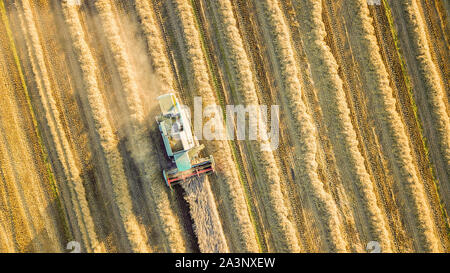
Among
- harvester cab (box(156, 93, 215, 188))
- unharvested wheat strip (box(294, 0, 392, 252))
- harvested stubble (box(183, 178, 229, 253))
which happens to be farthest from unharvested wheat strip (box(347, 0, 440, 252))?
harvester cab (box(156, 93, 215, 188))

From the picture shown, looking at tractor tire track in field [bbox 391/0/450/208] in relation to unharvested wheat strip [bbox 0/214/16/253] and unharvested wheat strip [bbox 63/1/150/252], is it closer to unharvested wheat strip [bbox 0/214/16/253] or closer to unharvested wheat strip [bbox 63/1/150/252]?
unharvested wheat strip [bbox 63/1/150/252]

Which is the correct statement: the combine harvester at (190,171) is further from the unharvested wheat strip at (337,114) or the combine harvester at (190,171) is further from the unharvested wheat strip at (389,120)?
the unharvested wheat strip at (389,120)

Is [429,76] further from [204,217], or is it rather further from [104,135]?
[104,135]

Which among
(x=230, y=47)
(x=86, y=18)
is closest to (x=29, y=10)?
(x=86, y=18)

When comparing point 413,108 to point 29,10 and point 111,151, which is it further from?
point 29,10

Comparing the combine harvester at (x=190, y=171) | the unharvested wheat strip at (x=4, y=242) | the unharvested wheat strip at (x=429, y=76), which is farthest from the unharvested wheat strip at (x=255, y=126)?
the unharvested wheat strip at (x=4, y=242)

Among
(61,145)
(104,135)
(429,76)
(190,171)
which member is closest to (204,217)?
(190,171)
